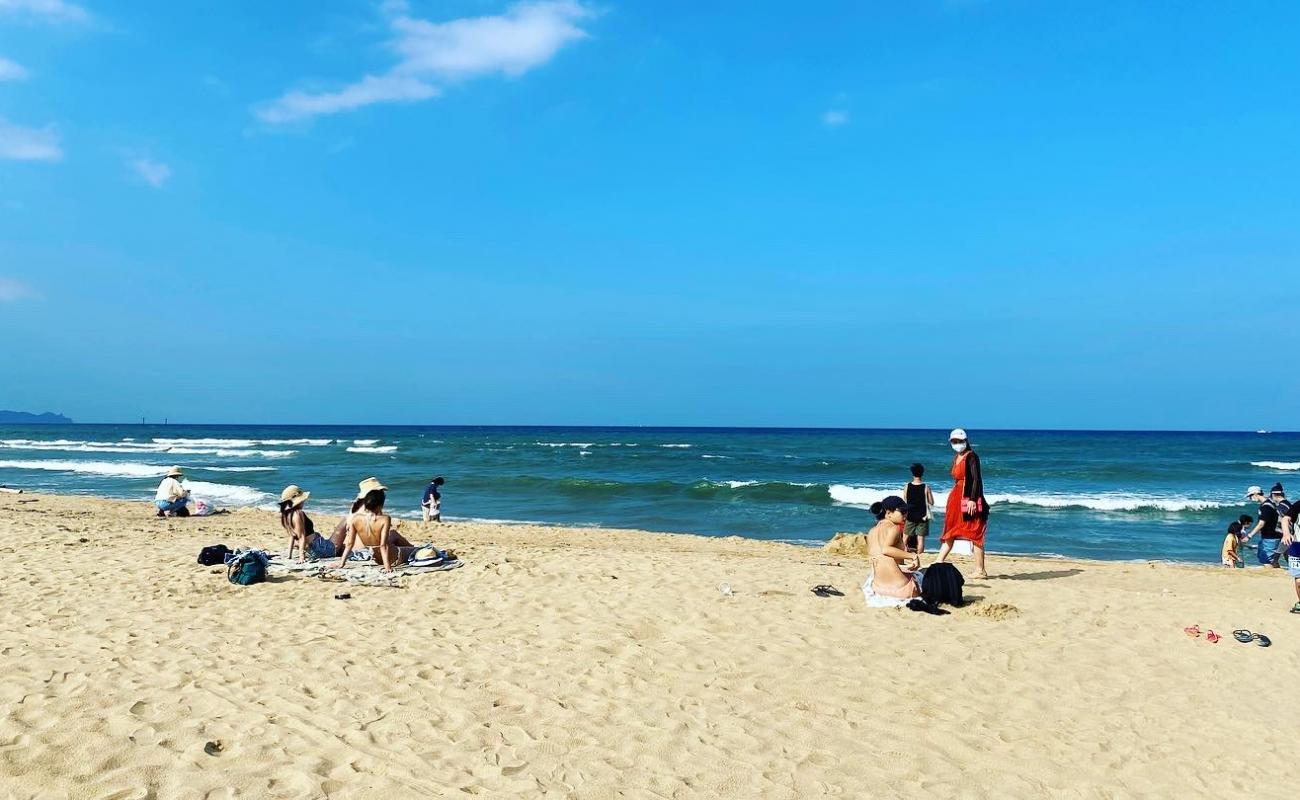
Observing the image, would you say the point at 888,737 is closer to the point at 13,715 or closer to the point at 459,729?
the point at 459,729

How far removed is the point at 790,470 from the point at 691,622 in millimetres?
29181

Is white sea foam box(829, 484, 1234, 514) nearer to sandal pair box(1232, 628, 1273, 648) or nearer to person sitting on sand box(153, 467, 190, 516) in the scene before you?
sandal pair box(1232, 628, 1273, 648)

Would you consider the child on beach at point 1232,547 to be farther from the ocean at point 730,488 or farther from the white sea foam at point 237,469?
the white sea foam at point 237,469

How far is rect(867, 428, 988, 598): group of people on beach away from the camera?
775cm

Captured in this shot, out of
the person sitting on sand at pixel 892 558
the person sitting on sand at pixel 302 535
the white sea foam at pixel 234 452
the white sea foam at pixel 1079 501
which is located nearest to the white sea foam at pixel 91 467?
the white sea foam at pixel 234 452

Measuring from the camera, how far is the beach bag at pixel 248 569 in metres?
8.17

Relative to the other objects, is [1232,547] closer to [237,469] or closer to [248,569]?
[248,569]

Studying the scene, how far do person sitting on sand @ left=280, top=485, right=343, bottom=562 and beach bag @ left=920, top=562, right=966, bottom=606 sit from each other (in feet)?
22.3

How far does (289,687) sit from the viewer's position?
16.8ft

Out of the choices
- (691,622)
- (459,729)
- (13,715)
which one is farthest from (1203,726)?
(13,715)

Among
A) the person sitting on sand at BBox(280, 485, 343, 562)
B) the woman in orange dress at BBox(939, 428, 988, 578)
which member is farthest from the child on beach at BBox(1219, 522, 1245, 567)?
the person sitting on sand at BBox(280, 485, 343, 562)

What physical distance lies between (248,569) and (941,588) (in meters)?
6.92

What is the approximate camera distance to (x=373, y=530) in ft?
30.3

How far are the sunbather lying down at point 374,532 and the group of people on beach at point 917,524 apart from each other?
5.23m
